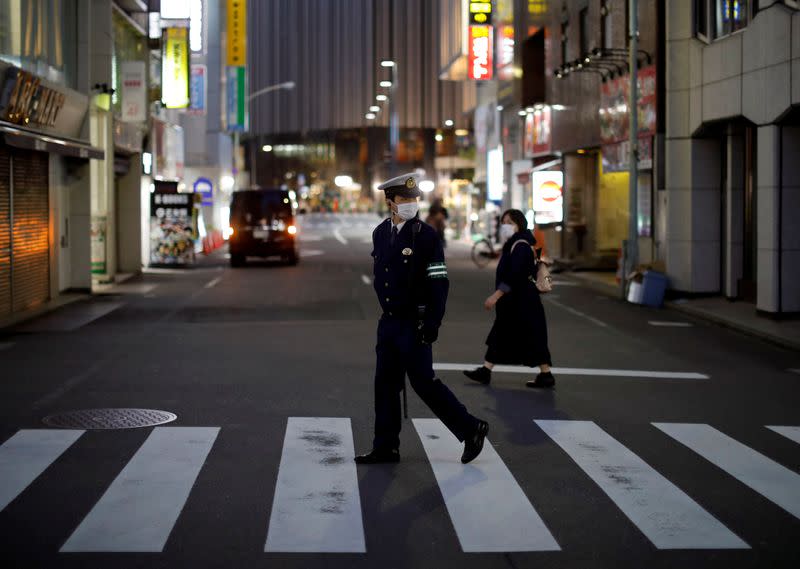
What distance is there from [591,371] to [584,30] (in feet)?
76.5

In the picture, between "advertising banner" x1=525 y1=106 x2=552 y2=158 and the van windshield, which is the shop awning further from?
"advertising banner" x1=525 y1=106 x2=552 y2=158

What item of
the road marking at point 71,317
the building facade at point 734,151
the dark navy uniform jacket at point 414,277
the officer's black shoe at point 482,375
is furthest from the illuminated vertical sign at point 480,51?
the dark navy uniform jacket at point 414,277

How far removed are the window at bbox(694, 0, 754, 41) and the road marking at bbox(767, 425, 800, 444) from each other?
1319 cm

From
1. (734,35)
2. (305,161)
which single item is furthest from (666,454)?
(305,161)

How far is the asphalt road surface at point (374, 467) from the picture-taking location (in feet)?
22.5

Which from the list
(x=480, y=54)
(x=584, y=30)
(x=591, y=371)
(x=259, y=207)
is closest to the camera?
(x=591, y=371)

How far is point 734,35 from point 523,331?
12.1 meters

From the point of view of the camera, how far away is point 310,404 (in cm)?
1173

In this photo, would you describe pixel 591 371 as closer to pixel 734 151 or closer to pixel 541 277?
pixel 541 277

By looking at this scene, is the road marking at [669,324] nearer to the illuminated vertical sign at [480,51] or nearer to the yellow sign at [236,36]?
the illuminated vertical sign at [480,51]

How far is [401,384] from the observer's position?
9.17m

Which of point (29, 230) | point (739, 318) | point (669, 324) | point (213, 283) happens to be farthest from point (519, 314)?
point (213, 283)

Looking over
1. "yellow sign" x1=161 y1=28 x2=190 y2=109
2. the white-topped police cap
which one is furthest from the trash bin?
"yellow sign" x1=161 y1=28 x2=190 y2=109

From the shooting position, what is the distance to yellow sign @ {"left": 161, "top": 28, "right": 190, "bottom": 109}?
1535 inches
